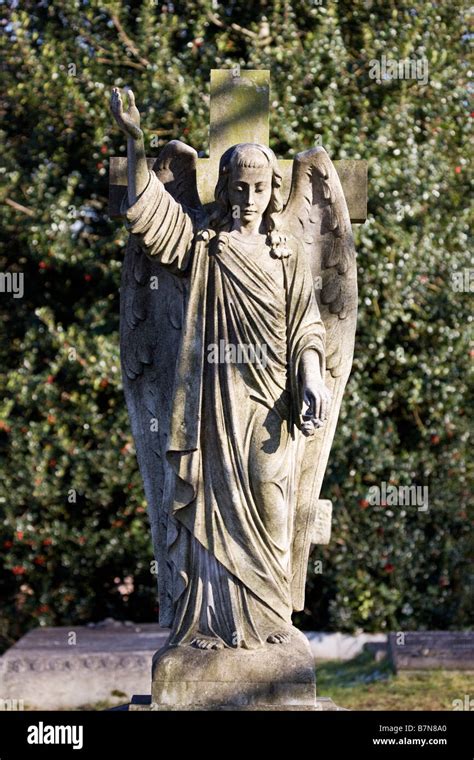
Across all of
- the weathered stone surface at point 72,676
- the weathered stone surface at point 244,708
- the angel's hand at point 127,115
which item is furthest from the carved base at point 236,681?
the weathered stone surface at point 72,676

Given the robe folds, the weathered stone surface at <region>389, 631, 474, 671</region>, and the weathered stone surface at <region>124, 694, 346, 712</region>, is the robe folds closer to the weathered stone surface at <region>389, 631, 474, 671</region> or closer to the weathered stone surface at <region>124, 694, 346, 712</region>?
the weathered stone surface at <region>124, 694, 346, 712</region>

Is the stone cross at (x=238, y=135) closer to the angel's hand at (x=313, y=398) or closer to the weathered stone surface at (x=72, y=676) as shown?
the angel's hand at (x=313, y=398)

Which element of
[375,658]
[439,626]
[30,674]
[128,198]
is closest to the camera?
[128,198]

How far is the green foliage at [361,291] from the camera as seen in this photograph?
12.5m

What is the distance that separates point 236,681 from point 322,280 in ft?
6.85

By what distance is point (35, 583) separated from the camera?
12930mm

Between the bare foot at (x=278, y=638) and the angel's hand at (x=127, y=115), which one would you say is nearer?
the angel's hand at (x=127, y=115)

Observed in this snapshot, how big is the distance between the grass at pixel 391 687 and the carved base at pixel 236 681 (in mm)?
4283

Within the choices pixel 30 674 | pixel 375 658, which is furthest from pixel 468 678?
pixel 30 674

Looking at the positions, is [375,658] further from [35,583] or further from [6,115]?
[6,115]

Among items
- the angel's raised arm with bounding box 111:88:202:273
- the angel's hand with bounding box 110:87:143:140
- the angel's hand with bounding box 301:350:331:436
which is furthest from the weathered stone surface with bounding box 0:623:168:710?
the angel's hand with bounding box 110:87:143:140

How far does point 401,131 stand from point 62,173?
3.19 metres

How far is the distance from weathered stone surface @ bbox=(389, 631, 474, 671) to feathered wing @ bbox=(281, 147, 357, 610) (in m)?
4.62

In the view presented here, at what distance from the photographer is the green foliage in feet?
40.9
